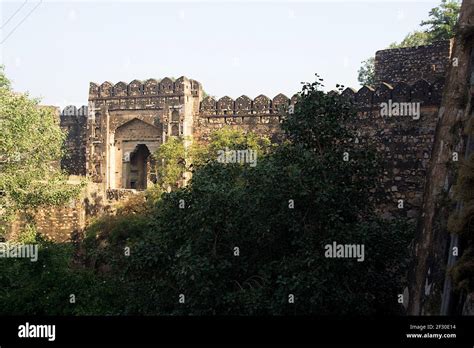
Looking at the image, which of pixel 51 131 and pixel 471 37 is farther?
pixel 51 131

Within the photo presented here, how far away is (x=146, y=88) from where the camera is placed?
2114 cm

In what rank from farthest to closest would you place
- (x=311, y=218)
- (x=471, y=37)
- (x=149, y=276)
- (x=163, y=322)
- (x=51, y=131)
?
(x=51, y=131) → (x=149, y=276) → (x=311, y=218) → (x=471, y=37) → (x=163, y=322)

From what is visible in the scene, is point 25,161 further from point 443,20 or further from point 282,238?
point 443,20

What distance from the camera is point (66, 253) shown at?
13.1 metres

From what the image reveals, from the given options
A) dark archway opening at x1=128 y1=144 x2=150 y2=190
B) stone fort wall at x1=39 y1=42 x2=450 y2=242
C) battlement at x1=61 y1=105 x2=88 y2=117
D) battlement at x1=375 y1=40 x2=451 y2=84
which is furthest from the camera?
battlement at x1=61 y1=105 x2=88 y2=117

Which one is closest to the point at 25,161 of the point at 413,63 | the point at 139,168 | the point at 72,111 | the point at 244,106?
the point at 244,106

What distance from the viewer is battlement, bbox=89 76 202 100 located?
20609mm

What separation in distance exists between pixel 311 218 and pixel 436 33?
1523 centimetres

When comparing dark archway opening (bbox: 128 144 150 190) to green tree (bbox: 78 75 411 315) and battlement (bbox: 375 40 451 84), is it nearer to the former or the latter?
battlement (bbox: 375 40 451 84)

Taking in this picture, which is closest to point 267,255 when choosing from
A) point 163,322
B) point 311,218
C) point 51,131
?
point 311,218

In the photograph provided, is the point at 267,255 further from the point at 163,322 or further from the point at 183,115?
the point at 183,115

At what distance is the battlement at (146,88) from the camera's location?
67.6 feet

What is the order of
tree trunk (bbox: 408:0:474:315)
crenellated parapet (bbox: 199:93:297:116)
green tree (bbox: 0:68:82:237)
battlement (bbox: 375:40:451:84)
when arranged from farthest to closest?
crenellated parapet (bbox: 199:93:297:116) < battlement (bbox: 375:40:451:84) < green tree (bbox: 0:68:82:237) < tree trunk (bbox: 408:0:474:315)

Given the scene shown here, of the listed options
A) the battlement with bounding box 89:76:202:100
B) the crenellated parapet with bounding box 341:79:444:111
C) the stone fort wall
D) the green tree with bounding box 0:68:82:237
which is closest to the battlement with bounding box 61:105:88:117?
the stone fort wall
